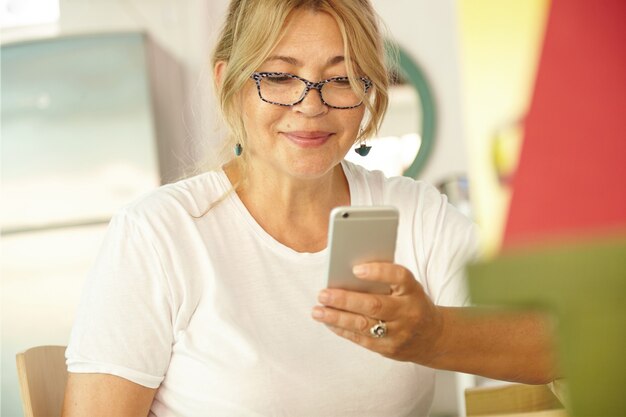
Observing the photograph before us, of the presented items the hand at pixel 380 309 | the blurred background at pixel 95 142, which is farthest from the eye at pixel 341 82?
the blurred background at pixel 95 142

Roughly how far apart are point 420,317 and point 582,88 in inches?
28.5

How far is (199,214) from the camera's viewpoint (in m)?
1.42

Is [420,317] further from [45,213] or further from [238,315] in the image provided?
[45,213]

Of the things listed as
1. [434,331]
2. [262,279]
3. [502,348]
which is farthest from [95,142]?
[434,331]

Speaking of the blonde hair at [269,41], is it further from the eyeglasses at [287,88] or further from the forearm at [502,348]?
the forearm at [502,348]

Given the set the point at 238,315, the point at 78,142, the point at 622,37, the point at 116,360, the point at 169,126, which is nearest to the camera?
the point at 622,37

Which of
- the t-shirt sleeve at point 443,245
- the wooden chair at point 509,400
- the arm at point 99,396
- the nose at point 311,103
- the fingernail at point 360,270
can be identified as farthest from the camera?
the wooden chair at point 509,400

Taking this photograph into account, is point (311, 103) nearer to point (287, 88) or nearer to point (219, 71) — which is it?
point (287, 88)

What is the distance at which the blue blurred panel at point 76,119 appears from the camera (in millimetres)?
3248

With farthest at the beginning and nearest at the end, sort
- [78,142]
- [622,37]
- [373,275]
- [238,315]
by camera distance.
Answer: [78,142] → [238,315] → [373,275] → [622,37]

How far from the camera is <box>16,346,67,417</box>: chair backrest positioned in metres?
1.23

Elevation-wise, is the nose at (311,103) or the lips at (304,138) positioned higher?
the nose at (311,103)

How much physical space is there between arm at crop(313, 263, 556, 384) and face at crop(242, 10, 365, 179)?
1.26 ft

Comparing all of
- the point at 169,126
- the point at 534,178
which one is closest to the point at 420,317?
the point at 534,178
